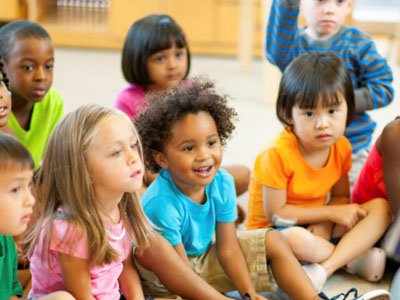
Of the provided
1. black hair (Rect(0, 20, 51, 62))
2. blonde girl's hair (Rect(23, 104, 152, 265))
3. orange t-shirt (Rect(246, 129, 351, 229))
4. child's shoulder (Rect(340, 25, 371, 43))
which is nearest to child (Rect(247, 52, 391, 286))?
orange t-shirt (Rect(246, 129, 351, 229))

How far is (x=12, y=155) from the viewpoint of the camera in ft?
3.97

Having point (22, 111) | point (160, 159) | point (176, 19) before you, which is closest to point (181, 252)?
point (160, 159)

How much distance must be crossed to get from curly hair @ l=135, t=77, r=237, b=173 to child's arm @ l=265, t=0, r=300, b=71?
1.35 feet

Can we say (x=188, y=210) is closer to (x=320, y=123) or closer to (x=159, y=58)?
(x=320, y=123)

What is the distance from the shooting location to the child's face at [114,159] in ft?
4.42

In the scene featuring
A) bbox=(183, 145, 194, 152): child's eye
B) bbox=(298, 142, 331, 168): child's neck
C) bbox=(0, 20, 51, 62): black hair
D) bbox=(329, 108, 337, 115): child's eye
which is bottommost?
bbox=(298, 142, 331, 168): child's neck

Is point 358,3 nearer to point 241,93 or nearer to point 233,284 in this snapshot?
point 241,93

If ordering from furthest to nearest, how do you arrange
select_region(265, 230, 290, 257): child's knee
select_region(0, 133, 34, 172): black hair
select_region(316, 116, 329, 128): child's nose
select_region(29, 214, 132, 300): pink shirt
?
1. select_region(316, 116, 329, 128): child's nose
2. select_region(265, 230, 290, 257): child's knee
3. select_region(29, 214, 132, 300): pink shirt
4. select_region(0, 133, 34, 172): black hair

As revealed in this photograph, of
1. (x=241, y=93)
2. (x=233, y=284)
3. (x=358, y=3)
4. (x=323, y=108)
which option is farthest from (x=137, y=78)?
(x=358, y=3)

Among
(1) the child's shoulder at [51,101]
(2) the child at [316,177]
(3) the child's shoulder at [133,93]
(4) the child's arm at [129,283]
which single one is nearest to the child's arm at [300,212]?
(2) the child at [316,177]

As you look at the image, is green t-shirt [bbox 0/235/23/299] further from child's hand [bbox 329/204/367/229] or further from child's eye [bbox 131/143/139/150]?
child's hand [bbox 329/204/367/229]

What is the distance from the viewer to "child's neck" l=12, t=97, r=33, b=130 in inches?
74.4

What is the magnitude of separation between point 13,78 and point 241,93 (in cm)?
149

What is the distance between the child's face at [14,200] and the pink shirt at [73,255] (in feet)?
0.33
